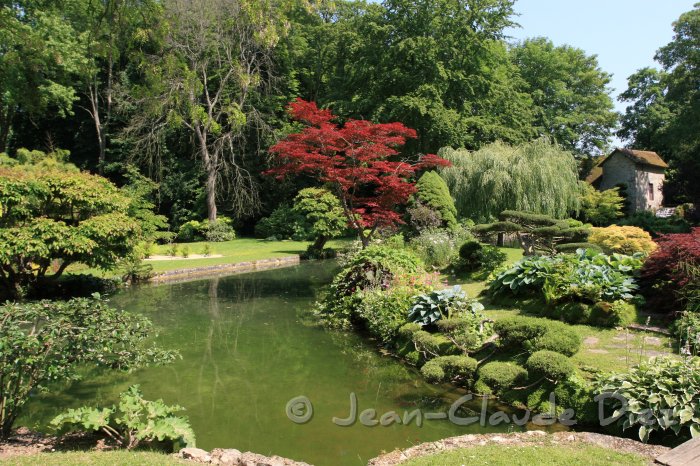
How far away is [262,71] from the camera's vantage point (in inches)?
1177

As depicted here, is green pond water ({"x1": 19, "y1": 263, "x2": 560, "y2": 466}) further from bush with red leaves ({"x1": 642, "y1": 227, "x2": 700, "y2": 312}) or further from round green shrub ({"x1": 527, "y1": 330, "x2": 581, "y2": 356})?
bush with red leaves ({"x1": 642, "y1": 227, "x2": 700, "y2": 312})

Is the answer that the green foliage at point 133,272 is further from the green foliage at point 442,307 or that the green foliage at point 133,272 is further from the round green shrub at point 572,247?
the round green shrub at point 572,247

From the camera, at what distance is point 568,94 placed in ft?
114

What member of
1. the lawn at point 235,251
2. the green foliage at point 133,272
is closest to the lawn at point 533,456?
the green foliage at point 133,272

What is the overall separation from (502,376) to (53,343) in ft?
16.6

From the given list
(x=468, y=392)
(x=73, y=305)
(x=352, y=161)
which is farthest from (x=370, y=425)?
(x=352, y=161)

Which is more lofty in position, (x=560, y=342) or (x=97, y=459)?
(x=560, y=342)

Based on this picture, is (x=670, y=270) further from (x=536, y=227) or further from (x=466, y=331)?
(x=536, y=227)

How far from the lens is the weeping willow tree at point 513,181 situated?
63.9 ft

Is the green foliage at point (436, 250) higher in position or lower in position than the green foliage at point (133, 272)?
higher

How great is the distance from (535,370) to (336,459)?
266 centimetres

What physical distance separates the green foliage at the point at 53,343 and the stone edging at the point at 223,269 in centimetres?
1129

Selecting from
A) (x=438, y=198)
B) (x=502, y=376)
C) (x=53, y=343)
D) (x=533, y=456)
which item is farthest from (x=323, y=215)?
(x=533, y=456)

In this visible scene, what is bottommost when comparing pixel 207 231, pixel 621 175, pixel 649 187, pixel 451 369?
pixel 451 369
